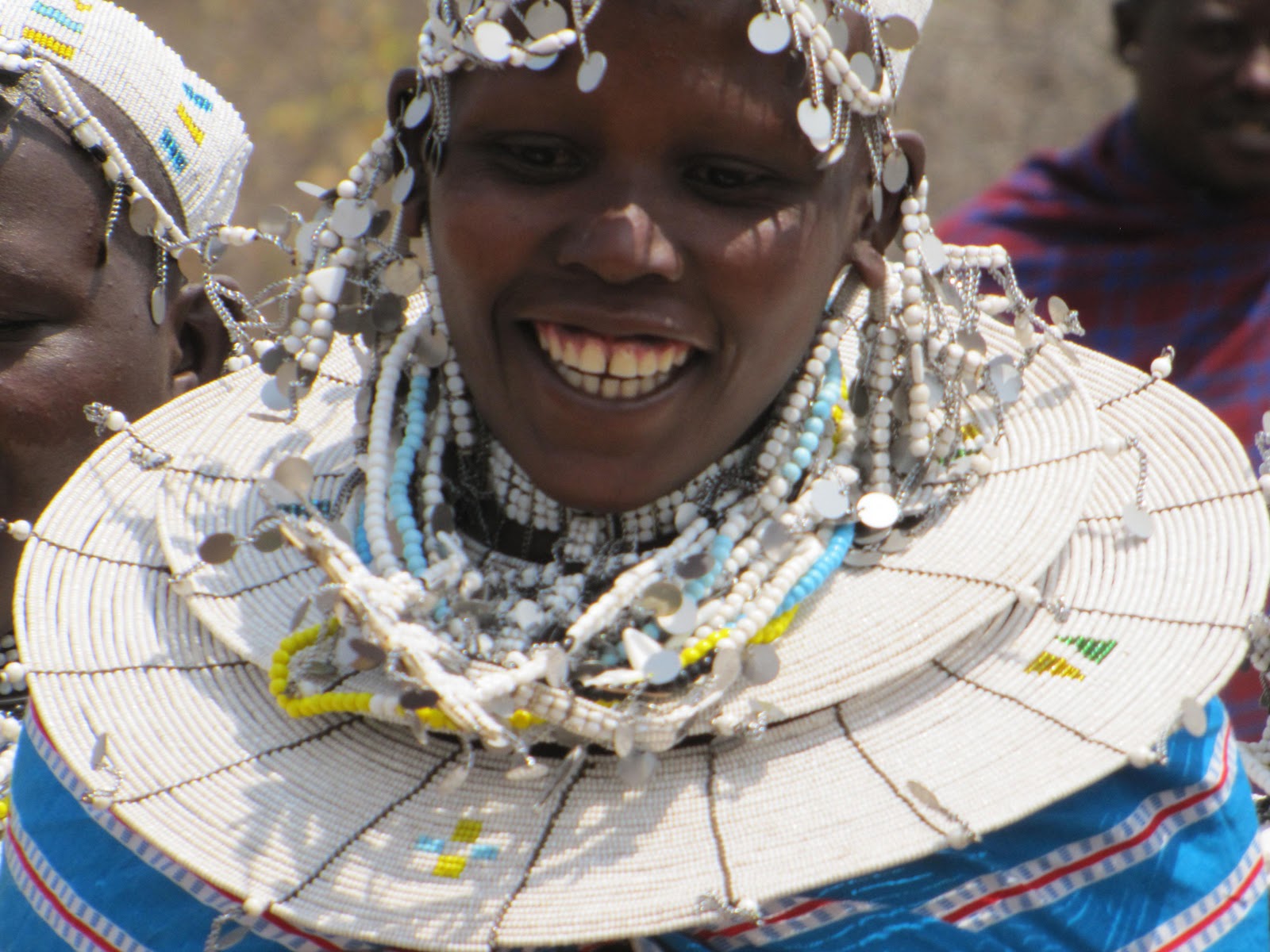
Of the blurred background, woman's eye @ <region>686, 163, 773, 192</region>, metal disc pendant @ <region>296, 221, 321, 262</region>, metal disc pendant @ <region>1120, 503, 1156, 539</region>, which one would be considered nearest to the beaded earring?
metal disc pendant @ <region>296, 221, 321, 262</region>

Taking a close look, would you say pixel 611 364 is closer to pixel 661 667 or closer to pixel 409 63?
Answer: pixel 661 667

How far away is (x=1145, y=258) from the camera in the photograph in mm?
4012

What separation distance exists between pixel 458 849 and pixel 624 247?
21.7 inches

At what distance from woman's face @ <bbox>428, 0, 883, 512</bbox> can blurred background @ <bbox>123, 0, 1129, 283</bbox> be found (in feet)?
→ 18.3

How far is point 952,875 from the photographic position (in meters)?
1.52

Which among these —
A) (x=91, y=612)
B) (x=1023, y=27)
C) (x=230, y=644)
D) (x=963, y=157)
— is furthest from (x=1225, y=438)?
(x=1023, y=27)

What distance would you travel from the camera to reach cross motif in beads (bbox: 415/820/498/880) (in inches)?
59.6

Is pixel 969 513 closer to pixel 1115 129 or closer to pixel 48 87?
pixel 48 87

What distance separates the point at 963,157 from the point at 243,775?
20.4ft

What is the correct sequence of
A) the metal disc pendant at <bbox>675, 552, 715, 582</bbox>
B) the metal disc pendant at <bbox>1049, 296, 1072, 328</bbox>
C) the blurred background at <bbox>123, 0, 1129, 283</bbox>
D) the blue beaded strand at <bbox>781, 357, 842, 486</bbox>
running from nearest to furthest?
the metal disc pendant at <bbox>675, 552, 715, 582</bbox>, the blue beaded strand at <bbox>781, 357, 842, 486</bbox>, the metal disc pendant at <bbox>1049, 296, 1072, 328</bbox>, the blurred background at <bbox>123, 0, 1129, 283</bbox>

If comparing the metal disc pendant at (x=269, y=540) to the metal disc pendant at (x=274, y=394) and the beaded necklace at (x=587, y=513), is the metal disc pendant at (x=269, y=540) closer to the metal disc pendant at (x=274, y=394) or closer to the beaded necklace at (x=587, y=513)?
the beaded necklace at (x=587, y=513)

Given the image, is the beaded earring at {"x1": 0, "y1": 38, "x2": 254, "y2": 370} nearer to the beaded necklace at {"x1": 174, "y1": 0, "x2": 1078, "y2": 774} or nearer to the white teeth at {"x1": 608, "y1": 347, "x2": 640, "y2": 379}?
the beaded necklace at {"x1": 174, "y1": 0, "x2": 1078, "y2": 774}

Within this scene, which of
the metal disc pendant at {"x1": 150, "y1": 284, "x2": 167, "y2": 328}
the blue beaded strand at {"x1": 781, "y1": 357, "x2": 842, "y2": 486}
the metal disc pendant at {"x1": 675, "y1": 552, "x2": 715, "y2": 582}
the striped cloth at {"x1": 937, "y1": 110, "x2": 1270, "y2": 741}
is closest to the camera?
the metal disc pendant at {"x1": 675, "y1": 552, "x2": 715, "y2": 582}

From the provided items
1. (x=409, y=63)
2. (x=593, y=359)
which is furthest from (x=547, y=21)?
(x=409, y=63)
